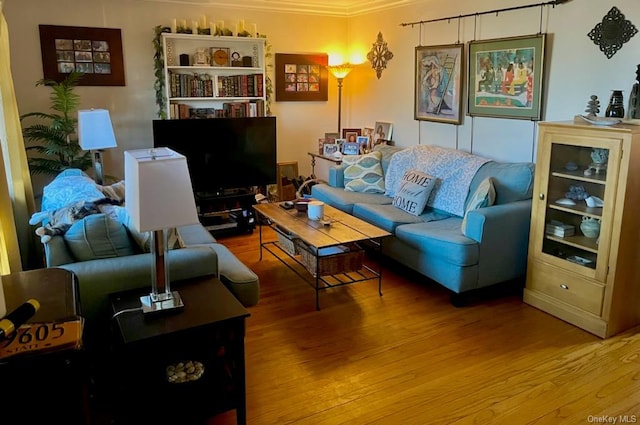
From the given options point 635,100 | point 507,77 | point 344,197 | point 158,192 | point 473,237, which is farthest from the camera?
point 344,197

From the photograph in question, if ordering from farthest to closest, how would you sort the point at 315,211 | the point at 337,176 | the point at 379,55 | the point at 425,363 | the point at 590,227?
the point at 379,55, the point at 337,176, the point at 315,211, the point at 590,227, the point at 425,363

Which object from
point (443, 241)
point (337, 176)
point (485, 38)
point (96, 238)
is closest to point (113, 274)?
point (96, 238)

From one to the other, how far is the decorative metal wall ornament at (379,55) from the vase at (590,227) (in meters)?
2.98

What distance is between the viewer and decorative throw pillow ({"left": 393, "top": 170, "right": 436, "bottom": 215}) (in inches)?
167

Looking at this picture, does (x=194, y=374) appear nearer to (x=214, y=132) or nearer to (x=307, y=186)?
(x=214, y=132)

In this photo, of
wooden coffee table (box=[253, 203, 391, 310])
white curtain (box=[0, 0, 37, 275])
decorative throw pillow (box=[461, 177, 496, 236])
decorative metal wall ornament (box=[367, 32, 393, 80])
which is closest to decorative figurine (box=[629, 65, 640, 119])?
decorative throw pillow (box=[461, 177, 496, 236])

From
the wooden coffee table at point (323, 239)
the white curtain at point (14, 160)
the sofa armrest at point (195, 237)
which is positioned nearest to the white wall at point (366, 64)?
the white curtain at point (14, 160)

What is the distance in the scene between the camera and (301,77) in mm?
5941

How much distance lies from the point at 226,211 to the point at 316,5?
258 centimetres

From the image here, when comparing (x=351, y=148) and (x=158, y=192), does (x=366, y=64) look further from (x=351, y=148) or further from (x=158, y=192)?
(x=158, y=192)

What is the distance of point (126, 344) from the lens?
1.91 metres

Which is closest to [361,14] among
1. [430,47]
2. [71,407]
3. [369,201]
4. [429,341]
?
[430,47]

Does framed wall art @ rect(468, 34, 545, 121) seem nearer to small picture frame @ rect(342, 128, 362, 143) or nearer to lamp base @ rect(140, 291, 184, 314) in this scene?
small picture frame @ rect(342, 128, 362, 143)

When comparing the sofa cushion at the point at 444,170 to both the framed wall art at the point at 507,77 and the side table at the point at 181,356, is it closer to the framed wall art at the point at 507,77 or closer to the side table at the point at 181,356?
the framed wall art at the point at 507,77
